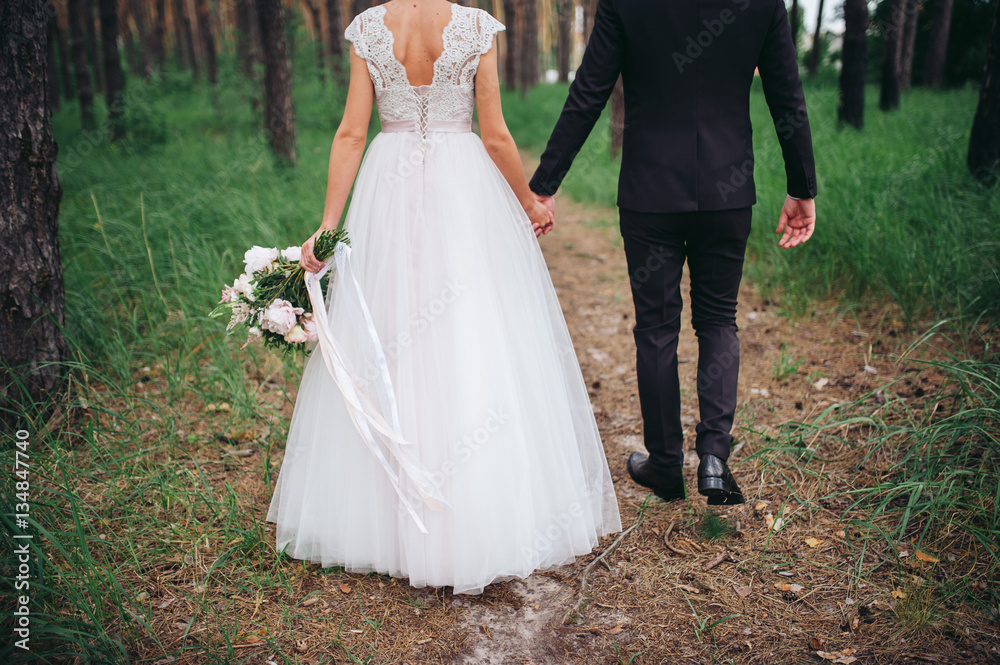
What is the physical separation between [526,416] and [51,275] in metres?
2.52

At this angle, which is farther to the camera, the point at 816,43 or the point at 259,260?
the point at 816,43

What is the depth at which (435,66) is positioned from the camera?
7.58 ft

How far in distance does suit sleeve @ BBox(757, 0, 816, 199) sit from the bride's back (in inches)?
Answer: 49.6

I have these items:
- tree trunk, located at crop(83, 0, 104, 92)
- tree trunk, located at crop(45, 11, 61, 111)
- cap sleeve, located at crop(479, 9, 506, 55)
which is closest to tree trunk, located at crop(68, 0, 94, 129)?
tree trunk, located at crop(45, 11, 61, 111)

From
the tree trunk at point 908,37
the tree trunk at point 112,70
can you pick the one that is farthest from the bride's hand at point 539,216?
the tree trunk at point 908,37

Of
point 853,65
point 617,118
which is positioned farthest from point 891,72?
point 617,118

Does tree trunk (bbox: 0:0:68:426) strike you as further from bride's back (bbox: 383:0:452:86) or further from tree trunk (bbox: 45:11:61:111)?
bride's back (bbox: 383:0:452:86)

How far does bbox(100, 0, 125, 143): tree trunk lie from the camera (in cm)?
1037

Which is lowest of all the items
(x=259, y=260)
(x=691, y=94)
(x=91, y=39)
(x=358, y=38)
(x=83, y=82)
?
(x=259, y=260)

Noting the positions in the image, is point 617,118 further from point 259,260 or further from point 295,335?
point 295,335

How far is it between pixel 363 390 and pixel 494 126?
45.2 inches

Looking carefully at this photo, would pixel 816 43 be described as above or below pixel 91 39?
below

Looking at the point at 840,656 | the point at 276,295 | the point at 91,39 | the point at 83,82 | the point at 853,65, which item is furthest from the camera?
the point at 91,39

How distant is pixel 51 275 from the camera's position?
306 centimetres
